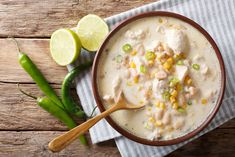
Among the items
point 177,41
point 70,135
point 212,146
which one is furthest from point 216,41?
point 70,135

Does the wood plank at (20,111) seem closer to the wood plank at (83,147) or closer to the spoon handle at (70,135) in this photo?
the wood plank at (83,147)

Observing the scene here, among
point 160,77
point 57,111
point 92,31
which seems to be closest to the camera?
point 160,77

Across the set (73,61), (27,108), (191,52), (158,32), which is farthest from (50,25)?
(191,52)

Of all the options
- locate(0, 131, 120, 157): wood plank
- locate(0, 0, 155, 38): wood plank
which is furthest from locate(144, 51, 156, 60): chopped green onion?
locate(0, 131, 120, 157): wood plank

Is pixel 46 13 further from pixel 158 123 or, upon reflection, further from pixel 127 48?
pixel 158 123

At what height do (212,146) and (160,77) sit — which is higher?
(160,77)

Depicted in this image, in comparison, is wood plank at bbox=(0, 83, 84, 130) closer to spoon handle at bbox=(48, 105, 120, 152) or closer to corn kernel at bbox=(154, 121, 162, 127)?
spoon handle at bbox=(48, 105, 120, 152)
